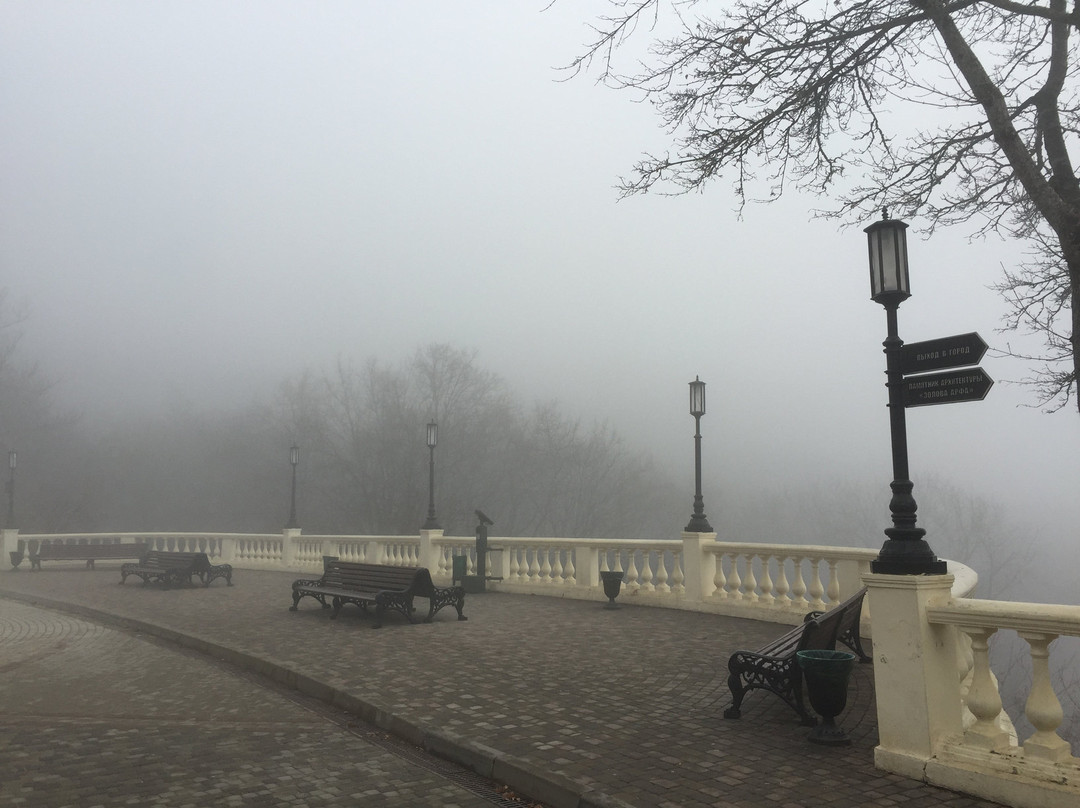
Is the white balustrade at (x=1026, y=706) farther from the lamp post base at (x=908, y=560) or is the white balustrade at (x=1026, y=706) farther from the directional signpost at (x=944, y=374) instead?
the directional signpost at (x=944, y=374)

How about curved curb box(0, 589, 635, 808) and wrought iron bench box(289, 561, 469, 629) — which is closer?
curved curb box(0, 589, 635, 808)

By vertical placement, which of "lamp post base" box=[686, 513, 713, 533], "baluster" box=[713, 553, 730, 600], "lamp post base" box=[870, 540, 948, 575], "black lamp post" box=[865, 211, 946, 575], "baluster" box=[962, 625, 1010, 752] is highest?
"black lamp post" box=[865, 211, 946, 575]

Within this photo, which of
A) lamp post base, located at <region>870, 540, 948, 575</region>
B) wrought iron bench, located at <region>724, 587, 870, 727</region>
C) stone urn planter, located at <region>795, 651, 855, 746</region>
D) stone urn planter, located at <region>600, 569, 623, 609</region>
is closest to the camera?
lamp post base, located at <region>870, 540, 948, 575</region>

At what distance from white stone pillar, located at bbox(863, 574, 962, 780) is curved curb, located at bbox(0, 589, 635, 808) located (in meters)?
1.94

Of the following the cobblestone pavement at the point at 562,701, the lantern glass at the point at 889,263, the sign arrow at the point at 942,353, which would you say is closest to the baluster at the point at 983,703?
the cobblestone pavement at the point at 562,701

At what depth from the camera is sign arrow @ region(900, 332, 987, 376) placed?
529 centimetres

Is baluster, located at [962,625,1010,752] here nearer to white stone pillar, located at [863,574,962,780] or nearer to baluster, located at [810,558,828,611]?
white stone pillar, located at [863,574,962,780]

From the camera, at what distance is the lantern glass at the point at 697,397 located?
15.7 m

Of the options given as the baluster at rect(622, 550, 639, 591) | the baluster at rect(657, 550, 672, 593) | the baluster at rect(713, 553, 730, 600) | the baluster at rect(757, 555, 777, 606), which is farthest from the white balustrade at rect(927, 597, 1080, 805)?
the baluster at rect(622, 550, 639, 591)

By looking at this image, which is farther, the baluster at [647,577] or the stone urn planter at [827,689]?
the baluster at [647,577]

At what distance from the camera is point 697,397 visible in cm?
1579

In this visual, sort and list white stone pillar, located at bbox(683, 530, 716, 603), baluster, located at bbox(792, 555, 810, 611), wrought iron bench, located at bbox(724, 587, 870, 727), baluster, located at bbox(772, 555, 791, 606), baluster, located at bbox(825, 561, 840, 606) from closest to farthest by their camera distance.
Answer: wrought iron bench, located at bbox(724, 587, 870, 727) → baluster, located at bbox(825, 561, 840, 606) → baluster, located at bbox(792, 555, 810, 611) → baluster, located at bbox(772, 555, 791, 606) → white stone pillar, located at bbox(683, 530, 716, 603)

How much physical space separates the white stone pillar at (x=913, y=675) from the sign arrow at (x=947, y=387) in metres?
1.23

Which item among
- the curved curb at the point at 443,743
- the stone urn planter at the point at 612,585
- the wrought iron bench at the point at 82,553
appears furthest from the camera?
the wrought iron bench at the point at 82,553
